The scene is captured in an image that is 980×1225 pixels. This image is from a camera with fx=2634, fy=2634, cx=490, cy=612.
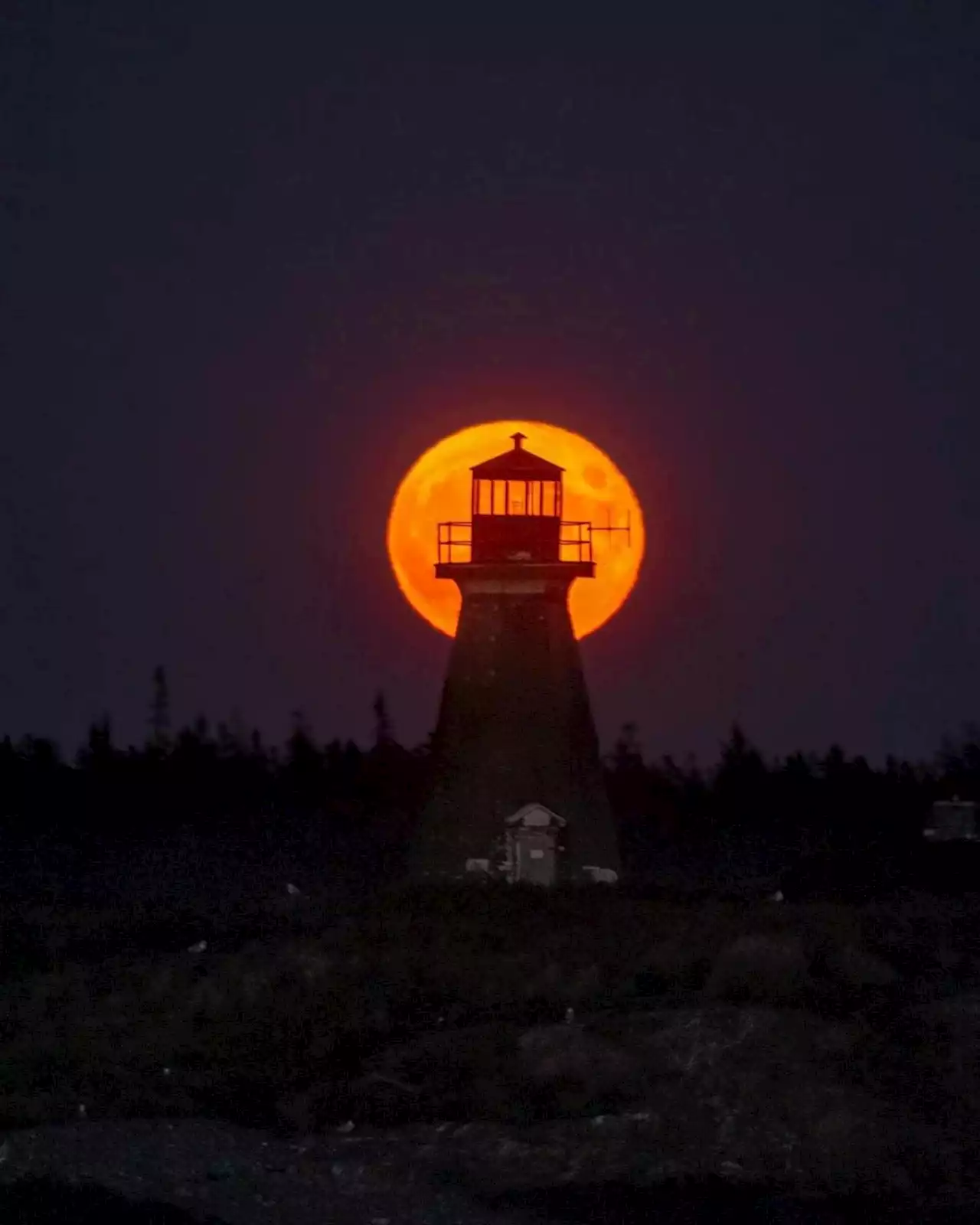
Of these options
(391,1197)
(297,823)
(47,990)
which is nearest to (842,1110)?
(391,1197)

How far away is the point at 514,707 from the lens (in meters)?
39.4

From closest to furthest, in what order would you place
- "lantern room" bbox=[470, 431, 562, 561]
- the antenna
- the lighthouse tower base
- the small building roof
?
the small building roof, the lighthouse tower base, "lantern room" bbox=[470, 431, 562, 561], the antenna

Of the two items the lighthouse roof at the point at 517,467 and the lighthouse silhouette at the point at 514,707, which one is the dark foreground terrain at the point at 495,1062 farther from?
the lighthouse roof at the point at 517,467

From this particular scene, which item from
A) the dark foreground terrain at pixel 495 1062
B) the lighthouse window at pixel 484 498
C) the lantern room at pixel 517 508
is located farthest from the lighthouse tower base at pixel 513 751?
the dark foreground terrain at pixel 495 1062

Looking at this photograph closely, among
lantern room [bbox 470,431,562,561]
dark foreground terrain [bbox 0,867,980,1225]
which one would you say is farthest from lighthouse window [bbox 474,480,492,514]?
dark foreground terrain [bbox 0,867,980,1225]

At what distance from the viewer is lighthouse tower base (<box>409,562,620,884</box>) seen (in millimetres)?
39094

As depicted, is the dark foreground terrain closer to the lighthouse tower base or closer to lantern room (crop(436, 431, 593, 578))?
the lighthouse tower base

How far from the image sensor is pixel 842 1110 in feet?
85.1

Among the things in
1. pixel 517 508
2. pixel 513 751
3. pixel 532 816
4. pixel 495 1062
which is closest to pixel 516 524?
pixel 517 508

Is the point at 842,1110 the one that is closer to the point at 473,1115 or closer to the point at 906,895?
the point at 473,1115

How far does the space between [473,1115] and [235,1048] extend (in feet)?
14.0

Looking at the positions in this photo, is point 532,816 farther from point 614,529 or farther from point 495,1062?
point 495,1062

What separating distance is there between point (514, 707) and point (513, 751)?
67 cm

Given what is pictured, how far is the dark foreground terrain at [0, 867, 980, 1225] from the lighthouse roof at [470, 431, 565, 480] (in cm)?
666
